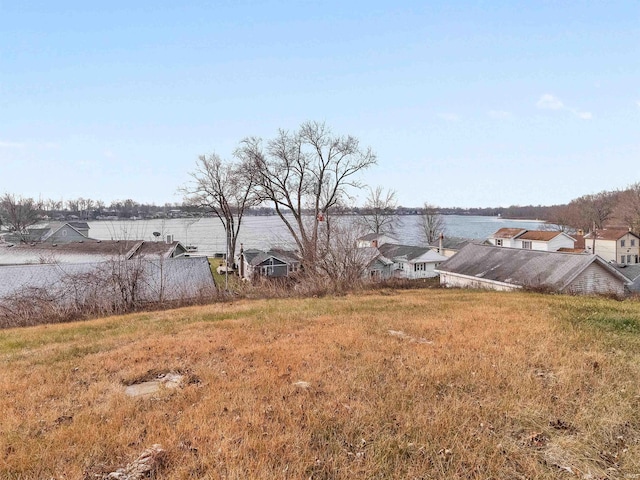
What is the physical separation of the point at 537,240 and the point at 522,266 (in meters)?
20.2

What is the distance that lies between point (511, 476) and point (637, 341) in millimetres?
4886

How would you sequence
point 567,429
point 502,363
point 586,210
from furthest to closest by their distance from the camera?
point 586,210 < point 502,363 < point 567,429

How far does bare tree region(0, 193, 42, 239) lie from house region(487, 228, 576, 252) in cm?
5656

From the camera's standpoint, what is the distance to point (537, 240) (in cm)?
3784

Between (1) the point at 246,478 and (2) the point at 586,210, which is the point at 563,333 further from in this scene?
(2) the point at 586,210

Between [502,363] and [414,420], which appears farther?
[502,363]

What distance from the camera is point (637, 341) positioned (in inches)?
228

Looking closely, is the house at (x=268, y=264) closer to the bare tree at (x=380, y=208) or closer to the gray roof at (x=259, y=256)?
the gray roof at (x=259, y=256)

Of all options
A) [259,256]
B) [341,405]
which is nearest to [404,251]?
[259,256]

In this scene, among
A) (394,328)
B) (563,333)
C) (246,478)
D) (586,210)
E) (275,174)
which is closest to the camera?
Answer: (246,478)

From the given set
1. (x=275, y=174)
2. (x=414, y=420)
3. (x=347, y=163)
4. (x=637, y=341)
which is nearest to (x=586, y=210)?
(x=347, y=163)

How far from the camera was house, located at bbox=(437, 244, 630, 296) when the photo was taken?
18.4 m

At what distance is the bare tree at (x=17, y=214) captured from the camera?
4550cm

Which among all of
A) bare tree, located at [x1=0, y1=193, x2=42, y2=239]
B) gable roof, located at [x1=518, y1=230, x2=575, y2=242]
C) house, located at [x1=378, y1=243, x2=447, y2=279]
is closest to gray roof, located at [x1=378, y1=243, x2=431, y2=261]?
house, located at [x1=378, y1=243, x2=447, y2=279]
